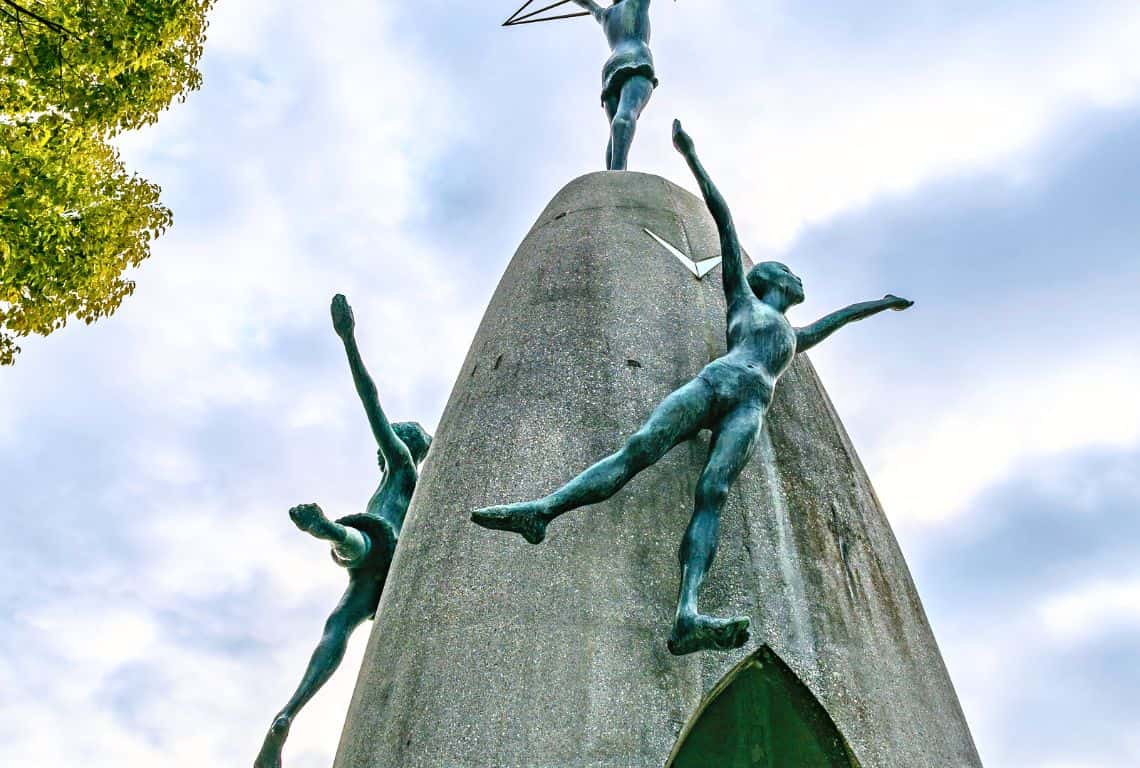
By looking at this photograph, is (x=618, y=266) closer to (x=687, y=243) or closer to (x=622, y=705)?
(x=687, y=243)

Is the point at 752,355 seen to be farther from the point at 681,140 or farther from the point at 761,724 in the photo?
the point at 761,724

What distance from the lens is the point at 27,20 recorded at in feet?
25.2

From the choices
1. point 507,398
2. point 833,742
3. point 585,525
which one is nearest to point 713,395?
point 585,525

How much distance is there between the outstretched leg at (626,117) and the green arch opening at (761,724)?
4.59 m

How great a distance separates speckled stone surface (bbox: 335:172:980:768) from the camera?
14.3ft

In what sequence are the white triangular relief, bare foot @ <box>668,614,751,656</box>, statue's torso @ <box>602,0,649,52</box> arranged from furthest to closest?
statue's torso @ <box>602,0,649,52</box> → the white triangular relief → bare foot @ <box>668,614,751,656</box>

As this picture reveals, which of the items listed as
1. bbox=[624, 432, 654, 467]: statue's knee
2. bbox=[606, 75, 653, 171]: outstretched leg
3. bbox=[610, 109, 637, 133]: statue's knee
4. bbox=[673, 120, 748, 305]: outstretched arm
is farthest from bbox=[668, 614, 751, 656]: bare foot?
bbox=[610, 109, 637, 133]: statue's knee

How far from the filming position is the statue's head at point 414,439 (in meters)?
6.52

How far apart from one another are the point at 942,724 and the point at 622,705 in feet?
5.12

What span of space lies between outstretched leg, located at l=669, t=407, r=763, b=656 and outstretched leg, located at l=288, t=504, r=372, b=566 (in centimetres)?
182

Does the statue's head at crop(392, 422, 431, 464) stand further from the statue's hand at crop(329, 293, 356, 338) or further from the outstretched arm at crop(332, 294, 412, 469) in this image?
the statue's hand at crop(329, 293, 356, 338)

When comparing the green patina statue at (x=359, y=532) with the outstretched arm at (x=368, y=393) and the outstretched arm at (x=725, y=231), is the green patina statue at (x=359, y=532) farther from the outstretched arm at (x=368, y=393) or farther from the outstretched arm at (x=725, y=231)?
the outstretched arm at (x=725, y=231)

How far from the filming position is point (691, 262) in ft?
20.4

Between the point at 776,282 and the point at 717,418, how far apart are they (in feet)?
3.34
